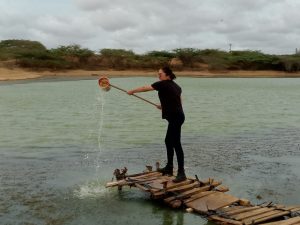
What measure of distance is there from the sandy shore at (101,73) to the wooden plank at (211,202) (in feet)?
124

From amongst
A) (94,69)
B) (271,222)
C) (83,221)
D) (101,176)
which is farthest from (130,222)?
(94,69)

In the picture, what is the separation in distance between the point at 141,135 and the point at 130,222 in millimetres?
7671

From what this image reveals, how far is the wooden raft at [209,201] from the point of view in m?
6.85

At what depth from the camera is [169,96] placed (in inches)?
323

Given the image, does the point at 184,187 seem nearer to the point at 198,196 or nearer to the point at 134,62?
the point at 198,196

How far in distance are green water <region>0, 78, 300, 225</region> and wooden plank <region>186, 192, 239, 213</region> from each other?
0.15 meters

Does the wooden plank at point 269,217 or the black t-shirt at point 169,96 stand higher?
the black t-shirt at point 169,96

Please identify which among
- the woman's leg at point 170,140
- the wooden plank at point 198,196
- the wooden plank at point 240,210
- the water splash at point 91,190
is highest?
the woman's leg at point 170,140

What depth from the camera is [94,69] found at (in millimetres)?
60094

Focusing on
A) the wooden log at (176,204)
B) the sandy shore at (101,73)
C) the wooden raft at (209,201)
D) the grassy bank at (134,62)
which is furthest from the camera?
the grassy bank at (134,62)

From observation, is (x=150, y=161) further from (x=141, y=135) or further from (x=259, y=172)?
(x=141, y=135)

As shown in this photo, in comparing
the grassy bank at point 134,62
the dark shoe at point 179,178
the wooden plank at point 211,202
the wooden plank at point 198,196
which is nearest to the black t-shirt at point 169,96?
the dark shoe at point 179,178

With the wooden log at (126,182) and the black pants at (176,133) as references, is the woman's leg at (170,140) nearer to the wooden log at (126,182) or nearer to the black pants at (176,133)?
the black pants at (176,133)

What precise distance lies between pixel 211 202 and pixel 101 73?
163 ft
